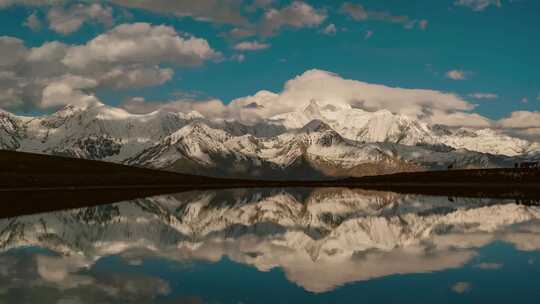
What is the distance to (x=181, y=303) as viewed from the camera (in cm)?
2891

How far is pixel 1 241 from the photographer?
51656mm

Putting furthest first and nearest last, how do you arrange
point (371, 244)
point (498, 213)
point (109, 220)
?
point (498, 213) < point (109, 220) < point (371, 244)

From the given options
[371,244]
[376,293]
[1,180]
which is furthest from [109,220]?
[1,180]

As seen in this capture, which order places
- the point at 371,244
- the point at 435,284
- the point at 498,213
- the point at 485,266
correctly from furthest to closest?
the point at 498,213, the point at 371,244, the point at 485,266, the point at 435,284

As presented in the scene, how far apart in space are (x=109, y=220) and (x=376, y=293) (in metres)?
50.4

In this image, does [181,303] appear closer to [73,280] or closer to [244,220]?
[73,280]

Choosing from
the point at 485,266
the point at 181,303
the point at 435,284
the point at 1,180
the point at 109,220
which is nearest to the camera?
the point at 181,303

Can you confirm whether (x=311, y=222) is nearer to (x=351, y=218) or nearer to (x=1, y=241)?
(x=351, y=218)

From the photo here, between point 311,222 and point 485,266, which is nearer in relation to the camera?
point 485,266

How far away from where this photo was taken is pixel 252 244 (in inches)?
2036

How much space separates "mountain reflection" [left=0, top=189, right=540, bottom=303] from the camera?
115 ft

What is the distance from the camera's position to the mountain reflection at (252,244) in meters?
35.0

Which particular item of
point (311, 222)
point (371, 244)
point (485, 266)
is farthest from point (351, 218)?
point (485, 266)

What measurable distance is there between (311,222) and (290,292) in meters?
43.1
